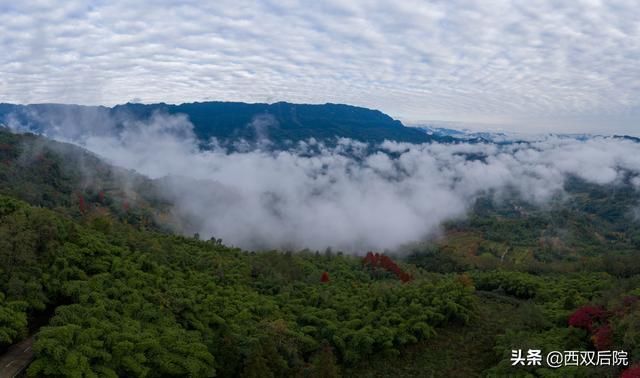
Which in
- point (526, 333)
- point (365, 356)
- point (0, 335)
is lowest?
point (365, 356)

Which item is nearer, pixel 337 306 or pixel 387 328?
pixel 387 328

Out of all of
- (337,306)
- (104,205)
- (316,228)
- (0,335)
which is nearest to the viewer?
(0,335)

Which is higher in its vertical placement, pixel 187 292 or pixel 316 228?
pixel 187 292

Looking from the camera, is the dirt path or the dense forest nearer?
the dirt path

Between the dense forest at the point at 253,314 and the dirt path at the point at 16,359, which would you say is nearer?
the dirt path at the point at 16,359

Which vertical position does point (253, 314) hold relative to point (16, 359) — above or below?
below

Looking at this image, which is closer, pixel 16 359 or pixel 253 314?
pixel 16 359

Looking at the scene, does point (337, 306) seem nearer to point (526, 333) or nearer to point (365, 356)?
point (365, 356)

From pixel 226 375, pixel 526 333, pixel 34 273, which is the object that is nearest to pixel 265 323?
pixel 226 375
